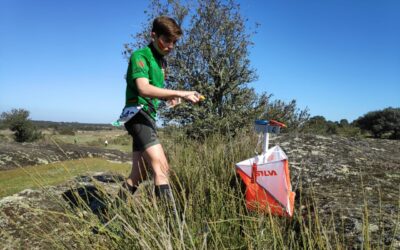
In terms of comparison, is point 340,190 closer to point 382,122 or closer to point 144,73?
point 144,73

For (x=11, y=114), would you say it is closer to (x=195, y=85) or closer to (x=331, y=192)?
(x=195, y=85)

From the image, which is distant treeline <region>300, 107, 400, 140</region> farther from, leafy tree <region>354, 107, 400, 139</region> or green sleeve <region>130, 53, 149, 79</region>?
green sleeve <region>130, 53, 149, 79</region>

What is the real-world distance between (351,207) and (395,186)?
628mm

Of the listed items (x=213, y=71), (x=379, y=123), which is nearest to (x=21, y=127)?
(x=213, y=71)

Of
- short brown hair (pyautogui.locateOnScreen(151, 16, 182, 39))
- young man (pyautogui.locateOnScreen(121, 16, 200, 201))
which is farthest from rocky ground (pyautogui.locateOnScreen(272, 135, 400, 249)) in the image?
short brown hair (pyautogui.locateOnScreen(151, 16, 182, 39))

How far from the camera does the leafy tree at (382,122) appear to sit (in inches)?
1628

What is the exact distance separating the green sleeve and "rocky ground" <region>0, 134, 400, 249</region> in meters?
0.99

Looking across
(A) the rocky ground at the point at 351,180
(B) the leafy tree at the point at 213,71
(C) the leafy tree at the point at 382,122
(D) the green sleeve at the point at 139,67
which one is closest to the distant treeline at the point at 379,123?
(C) the leafy tree at the point at 382,122

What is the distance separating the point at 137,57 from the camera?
9.80ft

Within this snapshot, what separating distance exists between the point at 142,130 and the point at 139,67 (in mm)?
574

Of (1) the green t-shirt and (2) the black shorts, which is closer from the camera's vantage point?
(1) the green t-shirt

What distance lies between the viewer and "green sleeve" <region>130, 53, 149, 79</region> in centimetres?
293

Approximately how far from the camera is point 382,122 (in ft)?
148

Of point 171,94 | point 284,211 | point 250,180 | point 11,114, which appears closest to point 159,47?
point 171,94
